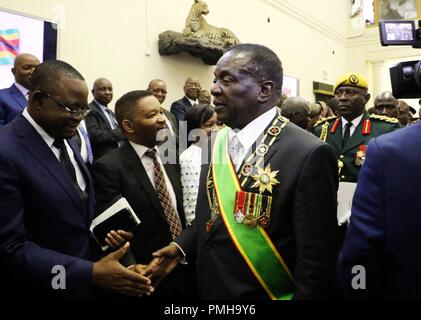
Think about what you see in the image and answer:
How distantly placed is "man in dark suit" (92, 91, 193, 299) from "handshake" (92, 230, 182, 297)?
0.60 ft

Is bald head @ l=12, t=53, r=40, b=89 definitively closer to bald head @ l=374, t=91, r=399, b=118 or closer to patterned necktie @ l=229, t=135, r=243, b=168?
patterned necktie @ l=229, t=135, r=243, b=168

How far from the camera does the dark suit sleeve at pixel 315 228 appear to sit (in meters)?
1.32

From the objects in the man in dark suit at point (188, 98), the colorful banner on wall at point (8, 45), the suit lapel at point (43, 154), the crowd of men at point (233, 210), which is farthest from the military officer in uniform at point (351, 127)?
the colorful banner on wall at point (8, 45)

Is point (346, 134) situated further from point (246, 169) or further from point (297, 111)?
point (246, 169)

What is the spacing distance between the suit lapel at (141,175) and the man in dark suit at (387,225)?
3.10ft

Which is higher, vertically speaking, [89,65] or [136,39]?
[136,39]

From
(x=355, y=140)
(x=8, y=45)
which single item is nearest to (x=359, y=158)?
(x=355, y=140)

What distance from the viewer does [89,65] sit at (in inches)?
204

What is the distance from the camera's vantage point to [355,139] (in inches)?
113

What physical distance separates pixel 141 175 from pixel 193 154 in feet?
1.90

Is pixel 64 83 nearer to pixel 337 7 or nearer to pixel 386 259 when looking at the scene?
pixel 386 259

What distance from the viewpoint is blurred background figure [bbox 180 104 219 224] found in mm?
2129
